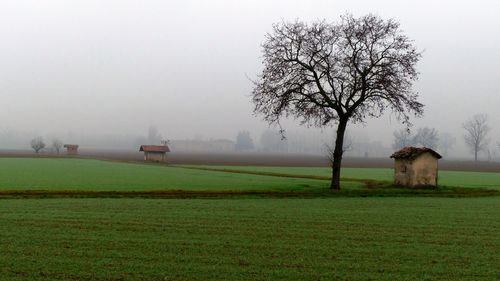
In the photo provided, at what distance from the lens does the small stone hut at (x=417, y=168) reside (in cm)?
4191

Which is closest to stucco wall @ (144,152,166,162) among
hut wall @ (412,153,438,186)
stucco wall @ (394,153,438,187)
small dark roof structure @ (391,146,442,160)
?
small dark roof structure @ (391,146,442,160)

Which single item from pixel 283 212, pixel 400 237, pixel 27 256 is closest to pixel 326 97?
pixel 283 212

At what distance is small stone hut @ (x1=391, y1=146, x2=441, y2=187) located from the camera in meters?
41.9

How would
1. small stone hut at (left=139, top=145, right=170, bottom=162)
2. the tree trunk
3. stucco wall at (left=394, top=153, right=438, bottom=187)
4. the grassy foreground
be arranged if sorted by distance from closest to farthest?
the grassy foreground, the tree trunk, stucco wall at (left=394, top=153, right=438, bottom=187), small stone hut at (left=139, top=145, right=170, bottom=162)

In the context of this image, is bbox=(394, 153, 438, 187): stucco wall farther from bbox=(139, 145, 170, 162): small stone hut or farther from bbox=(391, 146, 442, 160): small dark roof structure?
bbox=(139, 145, 170, 162): small stone hut

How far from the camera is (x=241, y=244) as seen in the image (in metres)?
14.1

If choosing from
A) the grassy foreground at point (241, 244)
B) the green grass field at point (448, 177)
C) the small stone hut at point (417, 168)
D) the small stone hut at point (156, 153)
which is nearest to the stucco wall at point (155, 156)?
the small stone hut at point (156, 153)

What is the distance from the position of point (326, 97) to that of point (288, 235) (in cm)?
2601

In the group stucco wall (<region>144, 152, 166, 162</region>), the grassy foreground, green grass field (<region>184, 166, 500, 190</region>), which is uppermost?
stucco wall (<region>144, 152, 166, 162</region>)

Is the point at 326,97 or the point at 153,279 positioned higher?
the point at 326,97

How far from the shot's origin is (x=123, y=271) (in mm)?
10969

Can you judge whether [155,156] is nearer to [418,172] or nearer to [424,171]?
[418,172]

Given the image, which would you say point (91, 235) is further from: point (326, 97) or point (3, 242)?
point (326, 97)

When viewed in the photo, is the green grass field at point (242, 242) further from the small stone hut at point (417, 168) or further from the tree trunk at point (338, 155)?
the small stone hut at point (417, 168)
